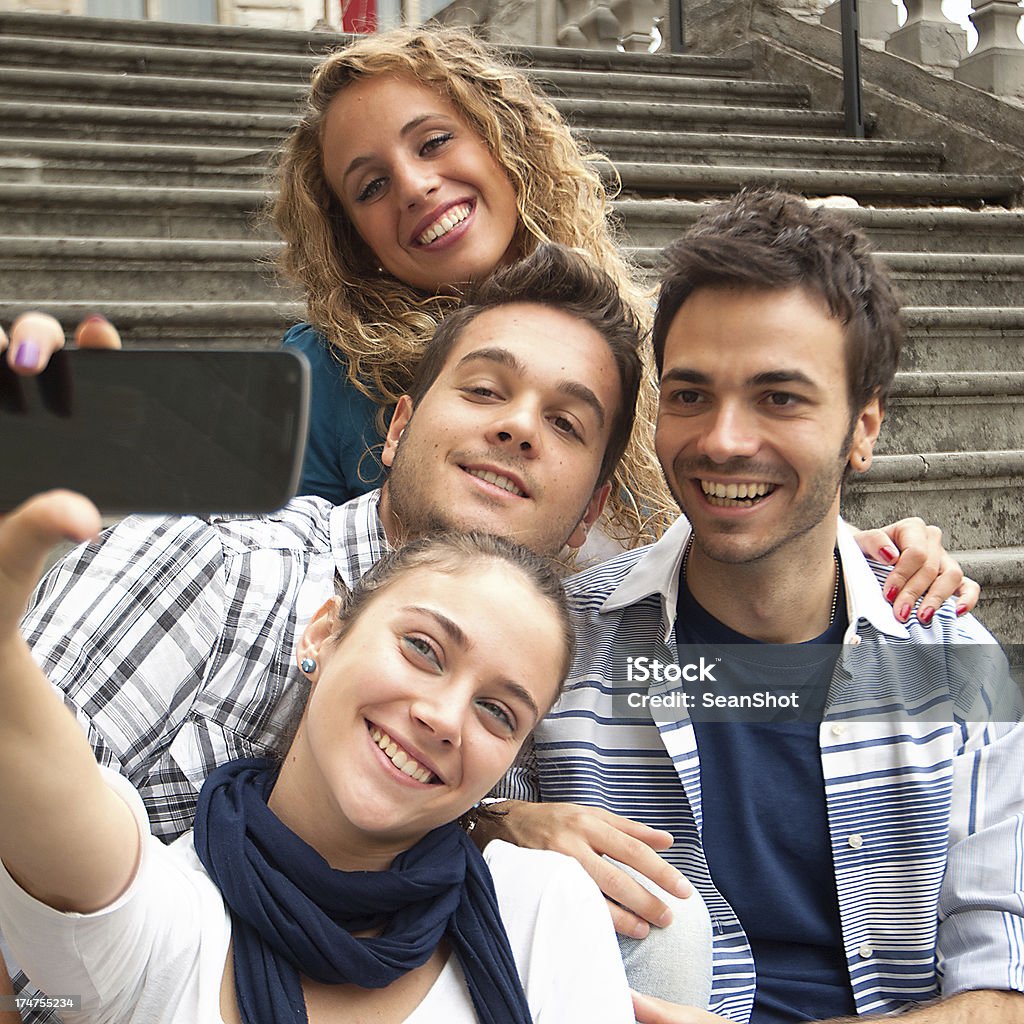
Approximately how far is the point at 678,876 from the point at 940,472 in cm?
149

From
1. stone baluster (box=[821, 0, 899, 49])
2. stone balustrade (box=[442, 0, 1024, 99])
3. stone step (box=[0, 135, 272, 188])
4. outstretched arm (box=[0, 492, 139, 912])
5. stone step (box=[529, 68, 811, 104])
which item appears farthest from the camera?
stone baluster (box=[821, 0, 899, 49])

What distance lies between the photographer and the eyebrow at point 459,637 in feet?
3.69

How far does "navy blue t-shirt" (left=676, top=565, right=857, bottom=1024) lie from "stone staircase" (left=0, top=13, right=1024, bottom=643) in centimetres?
108

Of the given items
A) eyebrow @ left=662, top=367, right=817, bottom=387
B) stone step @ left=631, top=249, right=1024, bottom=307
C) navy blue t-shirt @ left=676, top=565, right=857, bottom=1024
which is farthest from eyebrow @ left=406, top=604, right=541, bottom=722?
stone step @ left=631, top=249, right=1024, bottom=307

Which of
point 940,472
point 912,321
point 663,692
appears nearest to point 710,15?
point 912,321

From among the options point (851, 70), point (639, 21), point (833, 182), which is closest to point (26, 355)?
point (833, 182)

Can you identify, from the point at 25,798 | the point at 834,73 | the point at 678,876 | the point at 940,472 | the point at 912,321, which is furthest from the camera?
the point at 834,73

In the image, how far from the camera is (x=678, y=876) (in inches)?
49.5

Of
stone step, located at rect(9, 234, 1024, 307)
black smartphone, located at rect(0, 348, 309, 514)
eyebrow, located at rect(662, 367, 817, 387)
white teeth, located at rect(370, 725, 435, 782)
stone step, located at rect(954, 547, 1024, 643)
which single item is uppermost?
black smartphone, located at rect(0, 348, 309, 514)

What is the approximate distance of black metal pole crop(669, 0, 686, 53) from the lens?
5281 mm

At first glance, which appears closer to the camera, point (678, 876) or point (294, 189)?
point (678, 876)

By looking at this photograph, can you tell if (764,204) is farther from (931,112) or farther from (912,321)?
(931,112)

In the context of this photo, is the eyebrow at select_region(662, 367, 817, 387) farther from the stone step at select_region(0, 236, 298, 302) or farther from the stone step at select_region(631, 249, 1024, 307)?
the stone step at select_region(631, 249, 1024, 307)

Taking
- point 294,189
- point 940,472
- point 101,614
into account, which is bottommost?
point 940,472
